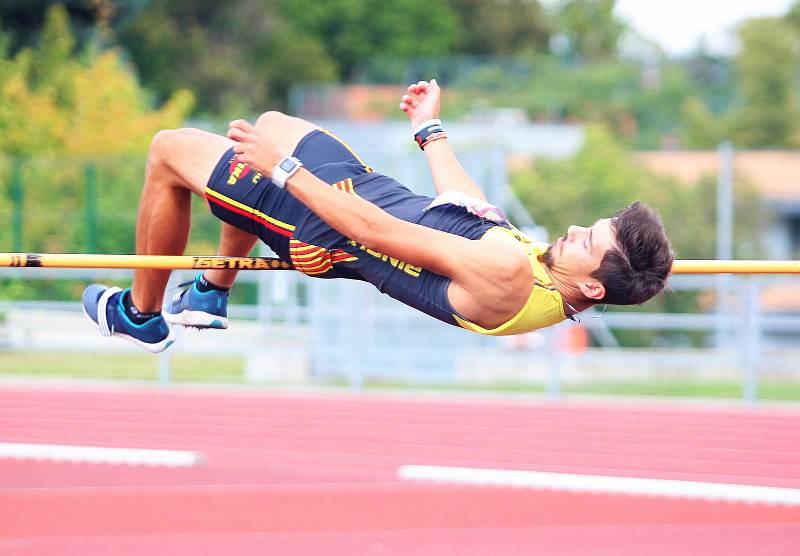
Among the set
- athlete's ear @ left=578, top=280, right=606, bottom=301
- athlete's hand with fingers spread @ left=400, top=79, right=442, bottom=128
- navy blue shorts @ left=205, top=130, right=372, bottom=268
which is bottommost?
athlete's ear @ left=578, top=280, right=606, bottom=301

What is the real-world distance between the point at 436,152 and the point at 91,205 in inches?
365

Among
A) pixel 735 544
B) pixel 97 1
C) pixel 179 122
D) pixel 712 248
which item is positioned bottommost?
pixel 735 544

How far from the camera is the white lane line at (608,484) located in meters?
5.51

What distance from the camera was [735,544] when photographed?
194 inches

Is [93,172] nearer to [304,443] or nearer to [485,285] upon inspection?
[304,443]

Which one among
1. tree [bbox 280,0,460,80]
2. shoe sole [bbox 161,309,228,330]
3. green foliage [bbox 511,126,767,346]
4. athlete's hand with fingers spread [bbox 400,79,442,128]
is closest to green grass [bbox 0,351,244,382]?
green foliage [bbox 511,126,767,346]

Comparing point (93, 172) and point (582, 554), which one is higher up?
point (93, 172)

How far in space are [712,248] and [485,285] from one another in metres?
11.5

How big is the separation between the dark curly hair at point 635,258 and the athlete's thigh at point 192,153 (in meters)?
1.26

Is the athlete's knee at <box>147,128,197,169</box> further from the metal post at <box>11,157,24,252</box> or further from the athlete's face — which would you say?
the metal post at <box>11,157,24,252</box>

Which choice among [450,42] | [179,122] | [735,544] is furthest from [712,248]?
[450,42]

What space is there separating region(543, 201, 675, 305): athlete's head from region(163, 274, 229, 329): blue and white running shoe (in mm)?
1191

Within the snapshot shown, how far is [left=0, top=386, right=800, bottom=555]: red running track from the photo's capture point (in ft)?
16.0

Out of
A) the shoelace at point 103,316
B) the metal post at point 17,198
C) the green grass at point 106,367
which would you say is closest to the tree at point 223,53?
the metal post at point 17,198
